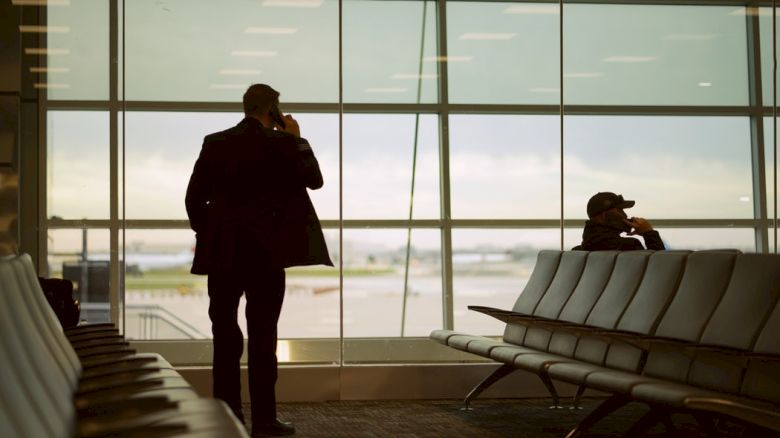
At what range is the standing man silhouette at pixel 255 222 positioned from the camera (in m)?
4.59

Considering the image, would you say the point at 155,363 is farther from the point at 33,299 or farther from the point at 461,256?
the point at 461,256

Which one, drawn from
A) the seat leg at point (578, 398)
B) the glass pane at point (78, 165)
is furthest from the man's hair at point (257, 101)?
the seat leg at point (578, 398)

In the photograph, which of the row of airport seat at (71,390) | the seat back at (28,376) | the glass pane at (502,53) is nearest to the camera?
the seat back at (28,376)

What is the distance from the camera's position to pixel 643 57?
273 inches

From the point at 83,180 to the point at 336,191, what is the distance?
1.57 meters

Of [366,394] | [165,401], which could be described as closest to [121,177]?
[366,394]

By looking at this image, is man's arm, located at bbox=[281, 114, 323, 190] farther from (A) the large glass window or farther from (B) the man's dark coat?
(A) the large glass window

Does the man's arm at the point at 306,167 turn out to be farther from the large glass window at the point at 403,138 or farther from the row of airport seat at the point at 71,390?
the large glass window at the point at 403,138

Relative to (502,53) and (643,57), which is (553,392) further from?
(643,57)

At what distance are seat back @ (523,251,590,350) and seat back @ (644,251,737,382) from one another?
→ 3.93ft

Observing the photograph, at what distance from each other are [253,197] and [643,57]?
11.2ft

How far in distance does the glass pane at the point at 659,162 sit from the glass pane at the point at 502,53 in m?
0.35

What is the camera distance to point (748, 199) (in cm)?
715

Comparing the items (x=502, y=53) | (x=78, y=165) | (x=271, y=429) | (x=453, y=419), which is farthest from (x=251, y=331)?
(x=502, y=53)
